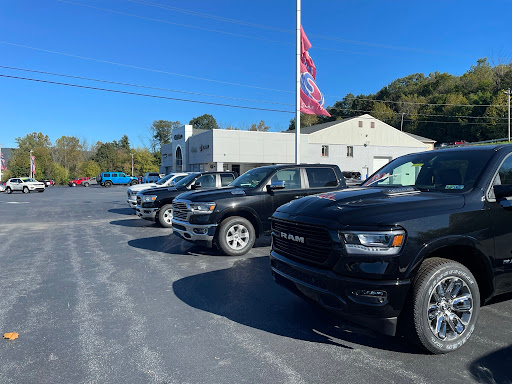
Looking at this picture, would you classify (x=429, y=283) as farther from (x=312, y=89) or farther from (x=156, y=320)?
(x=312, y=89)

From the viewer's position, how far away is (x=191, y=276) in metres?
6.00

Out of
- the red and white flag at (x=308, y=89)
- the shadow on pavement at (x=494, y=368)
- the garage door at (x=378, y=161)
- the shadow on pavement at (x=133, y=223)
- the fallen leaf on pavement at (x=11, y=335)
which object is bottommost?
the shadow on pavement at (x=133, y=223)

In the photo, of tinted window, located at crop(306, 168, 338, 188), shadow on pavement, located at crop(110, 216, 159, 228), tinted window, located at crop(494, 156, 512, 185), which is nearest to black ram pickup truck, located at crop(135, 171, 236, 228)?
shadow on pavement, located at crop(110, 216, 159, 228)

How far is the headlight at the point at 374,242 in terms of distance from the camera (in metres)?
3.04

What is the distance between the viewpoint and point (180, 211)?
770 cm

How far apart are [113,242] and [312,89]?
1052cm

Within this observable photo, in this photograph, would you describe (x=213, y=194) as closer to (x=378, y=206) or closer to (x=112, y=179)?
(x=378, y=206)

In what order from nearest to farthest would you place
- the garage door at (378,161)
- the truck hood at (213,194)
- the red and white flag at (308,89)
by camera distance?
the truck hood at (213,194), the red and white flag at (308,89), the garage door at (378,161)

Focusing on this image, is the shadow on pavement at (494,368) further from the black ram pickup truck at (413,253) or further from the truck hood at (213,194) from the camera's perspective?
the truck hood at (213,194)

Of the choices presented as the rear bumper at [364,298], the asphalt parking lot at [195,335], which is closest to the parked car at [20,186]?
the asphalt parking lot at [195,335]

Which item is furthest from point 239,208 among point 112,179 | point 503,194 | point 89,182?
point 89,182

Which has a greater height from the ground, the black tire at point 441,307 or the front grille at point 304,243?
the front grille at point 304,243

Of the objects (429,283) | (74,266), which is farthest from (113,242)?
(429,283)

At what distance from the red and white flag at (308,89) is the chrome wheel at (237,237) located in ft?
31.1
